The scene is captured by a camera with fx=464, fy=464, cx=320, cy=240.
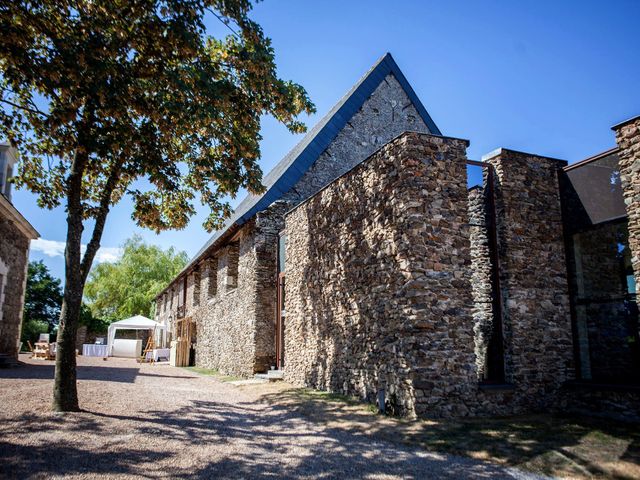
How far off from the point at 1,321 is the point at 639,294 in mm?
15654

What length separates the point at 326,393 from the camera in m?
9.11

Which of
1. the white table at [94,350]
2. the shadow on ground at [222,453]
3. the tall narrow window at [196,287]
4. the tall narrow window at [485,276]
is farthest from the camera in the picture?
the white table at [94,350]

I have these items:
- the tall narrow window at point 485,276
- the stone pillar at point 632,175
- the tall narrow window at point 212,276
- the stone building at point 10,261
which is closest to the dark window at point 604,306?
the stone pillar at point 632,175

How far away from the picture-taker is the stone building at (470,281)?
687 cm

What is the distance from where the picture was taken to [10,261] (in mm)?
14195

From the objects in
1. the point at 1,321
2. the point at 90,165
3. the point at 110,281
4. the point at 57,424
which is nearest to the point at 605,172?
the point at 90,165

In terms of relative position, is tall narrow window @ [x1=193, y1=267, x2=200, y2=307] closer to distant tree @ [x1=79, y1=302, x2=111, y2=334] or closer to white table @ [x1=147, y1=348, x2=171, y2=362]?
white table @ [x1=147, y1=348, x2=171, y2=362]

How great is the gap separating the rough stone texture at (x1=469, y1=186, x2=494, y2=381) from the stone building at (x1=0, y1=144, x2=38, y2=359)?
1220cm

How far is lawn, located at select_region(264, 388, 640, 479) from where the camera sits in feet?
16.0

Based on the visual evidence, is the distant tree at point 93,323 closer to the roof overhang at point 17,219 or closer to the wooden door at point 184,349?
the wooden door at point 184,349

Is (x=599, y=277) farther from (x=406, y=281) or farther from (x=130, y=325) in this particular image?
(x=130, y=325)

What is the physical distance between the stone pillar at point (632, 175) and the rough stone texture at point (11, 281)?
14940 millimetres

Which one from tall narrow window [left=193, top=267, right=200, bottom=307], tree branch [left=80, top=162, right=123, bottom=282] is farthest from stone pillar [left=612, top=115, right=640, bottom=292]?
tall narrow window [left=193, top=267, right=200, bottom=307]

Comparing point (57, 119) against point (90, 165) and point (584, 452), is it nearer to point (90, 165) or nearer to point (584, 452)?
point (90, 165)
